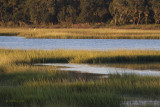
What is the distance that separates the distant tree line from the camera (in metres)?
76.6

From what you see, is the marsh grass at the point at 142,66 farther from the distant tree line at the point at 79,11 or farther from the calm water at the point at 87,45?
the distant tree line at the point at 79,11

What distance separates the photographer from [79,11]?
89312 mm

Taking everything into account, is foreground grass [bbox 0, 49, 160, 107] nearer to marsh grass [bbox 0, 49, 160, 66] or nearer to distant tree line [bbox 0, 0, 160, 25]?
marsh grass [bbox 0, 49, 160, 66]

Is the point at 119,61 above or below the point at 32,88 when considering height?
below

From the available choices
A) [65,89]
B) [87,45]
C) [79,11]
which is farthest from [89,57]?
[79,11]

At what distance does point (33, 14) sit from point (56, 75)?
233 feet

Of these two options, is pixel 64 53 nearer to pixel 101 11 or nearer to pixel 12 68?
pixel 12 68

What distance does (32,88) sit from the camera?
13047 millimetres

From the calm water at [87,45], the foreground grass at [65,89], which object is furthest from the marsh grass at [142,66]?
the calm water at [87,45]

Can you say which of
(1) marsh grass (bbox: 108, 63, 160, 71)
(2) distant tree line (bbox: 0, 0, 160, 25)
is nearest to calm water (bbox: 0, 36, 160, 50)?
(1) marsh grass (bbox: 108, 63, 160, 71)

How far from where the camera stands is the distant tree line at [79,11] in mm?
76562

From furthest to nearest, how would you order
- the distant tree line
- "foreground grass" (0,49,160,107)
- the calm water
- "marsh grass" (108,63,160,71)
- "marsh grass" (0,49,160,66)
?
the distant tree line → the calm water → "marsh grass" (0,49,160,66) → "marsh grass" (108,63,160,71) → "foreground grass" (0,49,160,107)

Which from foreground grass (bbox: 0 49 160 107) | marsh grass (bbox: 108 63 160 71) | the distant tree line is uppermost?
foreground grass (bbox: 0 49 160 107)

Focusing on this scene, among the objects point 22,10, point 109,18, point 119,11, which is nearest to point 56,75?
point 119,11
